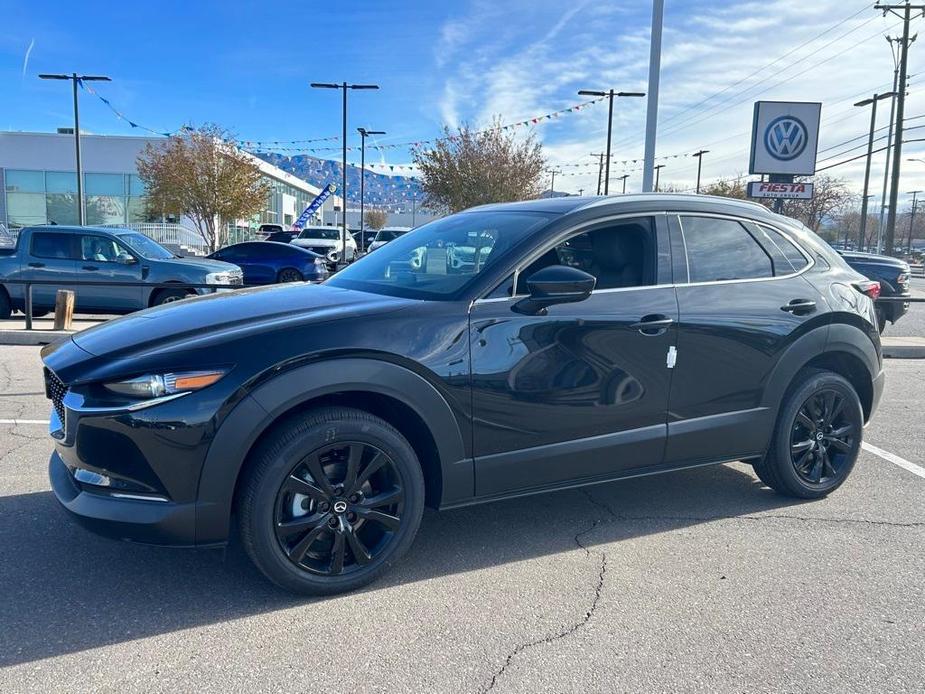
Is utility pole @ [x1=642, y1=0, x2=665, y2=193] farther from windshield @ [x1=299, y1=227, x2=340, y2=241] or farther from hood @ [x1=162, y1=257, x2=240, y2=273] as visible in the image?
windshield @ [x1=299, y1=227, x2=340, y2=241]

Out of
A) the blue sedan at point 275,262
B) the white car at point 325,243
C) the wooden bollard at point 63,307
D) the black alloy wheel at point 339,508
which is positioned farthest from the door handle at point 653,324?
the white car at point 325,243

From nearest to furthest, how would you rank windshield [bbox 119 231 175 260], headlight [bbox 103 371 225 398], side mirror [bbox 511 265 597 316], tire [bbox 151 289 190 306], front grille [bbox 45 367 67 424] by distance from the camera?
headlight [bbox 103 371 225 398], front grille [bbox 45 367 67 424], side mirror [bbox 511 265 597 316], tire [bbox 151 289 190 306], windshield [bbox 119 231 175 260]

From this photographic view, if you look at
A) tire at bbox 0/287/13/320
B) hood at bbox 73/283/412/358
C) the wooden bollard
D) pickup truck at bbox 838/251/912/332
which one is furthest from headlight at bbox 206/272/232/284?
pickup truck at bbox 838/251/912/332

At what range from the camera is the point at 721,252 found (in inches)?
162

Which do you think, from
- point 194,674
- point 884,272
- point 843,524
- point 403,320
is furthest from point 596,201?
point 884,272

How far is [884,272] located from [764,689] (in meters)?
12.9

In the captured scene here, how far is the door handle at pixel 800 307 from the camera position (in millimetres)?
4144

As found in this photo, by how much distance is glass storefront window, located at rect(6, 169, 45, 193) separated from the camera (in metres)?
40.7

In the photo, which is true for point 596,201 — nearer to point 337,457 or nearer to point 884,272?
point 337,457

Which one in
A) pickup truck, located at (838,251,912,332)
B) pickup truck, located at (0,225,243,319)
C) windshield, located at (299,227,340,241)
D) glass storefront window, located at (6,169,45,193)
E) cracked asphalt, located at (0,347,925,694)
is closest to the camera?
cracked asphalt, located at (0,347,925,694)

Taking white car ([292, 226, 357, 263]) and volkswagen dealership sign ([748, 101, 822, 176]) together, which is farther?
white car ([292, 226, 357, 263])

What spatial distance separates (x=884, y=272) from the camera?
43.5ft

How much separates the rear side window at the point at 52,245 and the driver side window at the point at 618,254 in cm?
1121

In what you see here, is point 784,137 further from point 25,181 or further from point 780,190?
point 25,181
